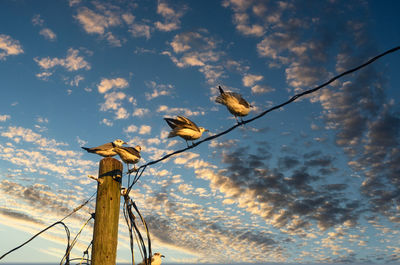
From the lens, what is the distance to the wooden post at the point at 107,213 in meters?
5.20

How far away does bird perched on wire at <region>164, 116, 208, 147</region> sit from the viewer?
6828 millimetres

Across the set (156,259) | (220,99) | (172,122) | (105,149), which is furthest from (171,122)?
(156,259)

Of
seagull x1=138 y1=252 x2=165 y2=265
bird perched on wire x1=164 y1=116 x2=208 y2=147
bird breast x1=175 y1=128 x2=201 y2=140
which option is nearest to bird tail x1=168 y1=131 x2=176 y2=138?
bird perched on wire x1=164 y1=116 x2=208 y2=147

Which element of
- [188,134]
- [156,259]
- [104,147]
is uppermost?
[104,147]

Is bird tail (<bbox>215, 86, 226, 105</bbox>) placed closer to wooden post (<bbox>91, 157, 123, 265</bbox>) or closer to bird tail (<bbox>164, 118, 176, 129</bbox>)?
bird tail (<bbox>164, 118, 176, 129</bbox>)

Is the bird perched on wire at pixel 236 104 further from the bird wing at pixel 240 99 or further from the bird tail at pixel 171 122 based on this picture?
the bird tail at pixel 171 122

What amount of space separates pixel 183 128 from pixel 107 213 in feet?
8.16

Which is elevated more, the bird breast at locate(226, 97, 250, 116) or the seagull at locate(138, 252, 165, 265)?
the bird breast at locate(226, 97, 250, 116)

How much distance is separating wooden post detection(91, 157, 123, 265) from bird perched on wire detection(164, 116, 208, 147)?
157cm

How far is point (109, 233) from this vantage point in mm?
5383

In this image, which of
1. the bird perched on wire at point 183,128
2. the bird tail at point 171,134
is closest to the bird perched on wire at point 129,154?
the bird tail at point 171,134

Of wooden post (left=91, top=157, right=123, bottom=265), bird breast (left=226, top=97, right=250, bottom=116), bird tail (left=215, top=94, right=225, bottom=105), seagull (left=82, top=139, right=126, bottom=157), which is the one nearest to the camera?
wooden post (left=91, top=157, right=123, bottom=265)

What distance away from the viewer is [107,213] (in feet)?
18.1

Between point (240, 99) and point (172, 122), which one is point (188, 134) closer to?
point (172, 122)
